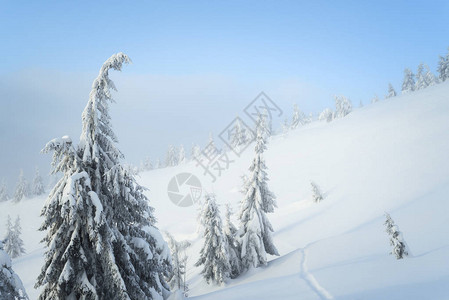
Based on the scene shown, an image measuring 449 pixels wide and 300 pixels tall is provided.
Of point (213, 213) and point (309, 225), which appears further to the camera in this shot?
point (309, 225)

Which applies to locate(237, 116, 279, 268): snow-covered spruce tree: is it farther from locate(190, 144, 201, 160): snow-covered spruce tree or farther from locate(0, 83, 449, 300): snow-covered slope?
locate(190, 144, 201, 160): snow-covered spruce tree

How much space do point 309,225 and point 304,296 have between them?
24174 millimetres

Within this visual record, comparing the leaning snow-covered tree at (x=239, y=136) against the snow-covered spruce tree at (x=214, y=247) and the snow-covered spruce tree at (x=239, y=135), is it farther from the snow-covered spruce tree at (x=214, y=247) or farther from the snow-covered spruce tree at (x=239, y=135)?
the snow-covered spruce tree at (x=214, y=247)

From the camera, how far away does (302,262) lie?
18641 millimetres

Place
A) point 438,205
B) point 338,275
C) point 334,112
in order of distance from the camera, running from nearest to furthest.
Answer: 1. point 338,275
2. point 438,205
3. point 334,112

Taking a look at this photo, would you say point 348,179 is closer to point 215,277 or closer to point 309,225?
point 309,225

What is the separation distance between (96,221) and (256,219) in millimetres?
17699

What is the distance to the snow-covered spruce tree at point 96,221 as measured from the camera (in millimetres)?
7195

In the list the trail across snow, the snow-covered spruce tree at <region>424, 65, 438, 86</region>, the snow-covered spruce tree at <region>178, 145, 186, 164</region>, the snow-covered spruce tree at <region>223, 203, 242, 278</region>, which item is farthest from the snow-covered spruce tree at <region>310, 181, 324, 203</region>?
the snow-covered spruce tree at <region>424, 65, 438, 86</region>

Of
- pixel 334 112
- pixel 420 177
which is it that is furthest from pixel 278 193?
pixel 334 112

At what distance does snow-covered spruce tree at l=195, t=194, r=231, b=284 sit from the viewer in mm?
22031

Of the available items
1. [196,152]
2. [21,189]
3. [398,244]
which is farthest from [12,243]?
[196,152]

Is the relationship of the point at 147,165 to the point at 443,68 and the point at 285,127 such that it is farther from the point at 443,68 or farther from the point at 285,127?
the point at 443,68

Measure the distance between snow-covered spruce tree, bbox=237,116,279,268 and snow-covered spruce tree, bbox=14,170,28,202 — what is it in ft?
277
